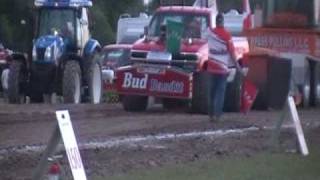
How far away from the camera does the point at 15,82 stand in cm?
2933

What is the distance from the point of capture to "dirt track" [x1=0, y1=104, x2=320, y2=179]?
15.2m

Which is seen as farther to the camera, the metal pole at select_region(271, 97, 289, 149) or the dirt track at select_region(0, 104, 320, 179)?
the metal pole at select_region(271, 97, 289, 149)

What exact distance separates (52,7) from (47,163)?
17752 millimetres

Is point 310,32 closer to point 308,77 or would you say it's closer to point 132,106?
point 308,77

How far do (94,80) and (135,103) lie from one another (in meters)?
5.74

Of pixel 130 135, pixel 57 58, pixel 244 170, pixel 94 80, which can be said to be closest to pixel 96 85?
pixel 94 80

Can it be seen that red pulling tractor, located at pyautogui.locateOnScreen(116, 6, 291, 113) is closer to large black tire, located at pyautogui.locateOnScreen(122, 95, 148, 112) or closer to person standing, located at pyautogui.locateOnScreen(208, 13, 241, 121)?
large black tire, located at pyautogui.locateOnScreen(122, 95, 148, 112)

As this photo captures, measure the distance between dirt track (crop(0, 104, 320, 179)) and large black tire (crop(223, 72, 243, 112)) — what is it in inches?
19.9

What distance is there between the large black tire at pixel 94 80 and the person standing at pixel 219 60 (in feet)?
30.3

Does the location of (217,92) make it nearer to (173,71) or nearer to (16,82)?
(173,71)

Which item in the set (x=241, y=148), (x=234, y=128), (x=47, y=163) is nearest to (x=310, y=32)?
(x=234, y=128)

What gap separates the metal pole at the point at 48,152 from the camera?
12.0 meters

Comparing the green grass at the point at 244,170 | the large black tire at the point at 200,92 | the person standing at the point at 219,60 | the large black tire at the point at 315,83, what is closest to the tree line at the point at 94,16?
the large black tire at the point at 315,83

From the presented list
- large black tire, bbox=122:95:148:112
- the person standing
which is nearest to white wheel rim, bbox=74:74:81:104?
large black tire, bbox=122:95:148:112
